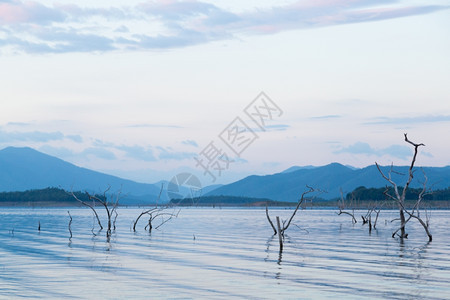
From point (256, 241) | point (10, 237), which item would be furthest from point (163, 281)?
point (10, 237)

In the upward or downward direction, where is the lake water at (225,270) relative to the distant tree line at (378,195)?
downward

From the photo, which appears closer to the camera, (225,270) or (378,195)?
(225,270)

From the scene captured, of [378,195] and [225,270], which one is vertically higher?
[378,195]

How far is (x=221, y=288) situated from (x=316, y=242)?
22415 mm

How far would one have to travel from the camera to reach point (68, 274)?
26.1 meters

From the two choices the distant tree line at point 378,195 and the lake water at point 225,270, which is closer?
the lake water at point 225,270

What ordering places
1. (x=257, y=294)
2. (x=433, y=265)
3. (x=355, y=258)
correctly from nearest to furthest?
(x=257, y=294) → (x=433, y=265) → (x=355, y=258)

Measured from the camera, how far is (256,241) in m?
44.8

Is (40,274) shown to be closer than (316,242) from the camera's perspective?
Yes

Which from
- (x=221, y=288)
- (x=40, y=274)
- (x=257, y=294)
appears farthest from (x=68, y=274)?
(x=257, y=294)

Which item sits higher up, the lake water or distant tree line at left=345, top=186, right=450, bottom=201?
distant tree line at left=345, top=186, right=450, bottom=201

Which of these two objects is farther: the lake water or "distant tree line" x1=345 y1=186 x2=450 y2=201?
"distant tree line" x1=345 y1=186 x2=450 y2=201

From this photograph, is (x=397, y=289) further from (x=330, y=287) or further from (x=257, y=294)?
(x=257, y=294)

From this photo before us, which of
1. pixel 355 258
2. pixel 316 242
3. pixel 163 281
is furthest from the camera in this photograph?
pixel 316 242
